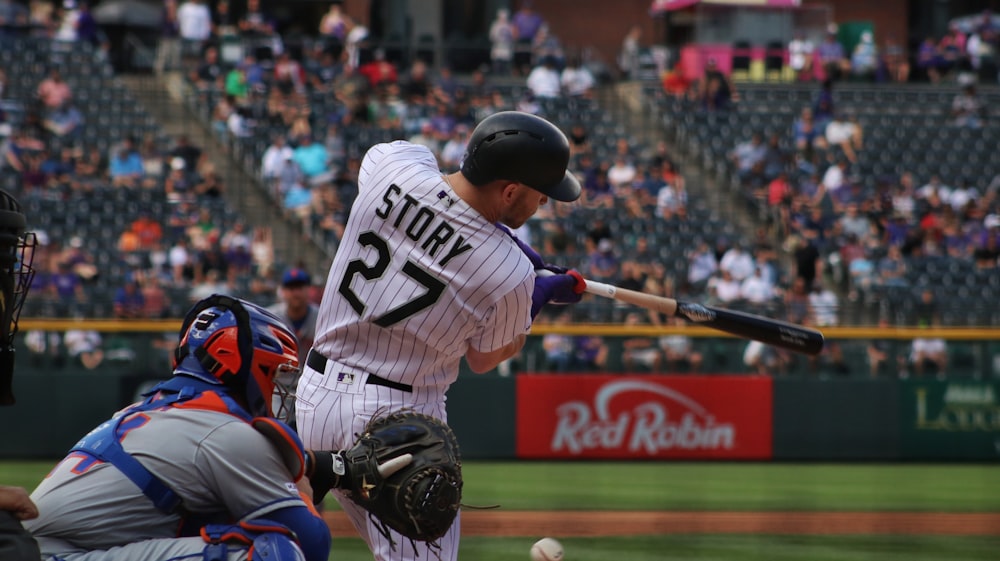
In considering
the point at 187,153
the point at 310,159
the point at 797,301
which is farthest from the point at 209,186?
the point at 797,301

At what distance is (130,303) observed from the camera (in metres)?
13.7

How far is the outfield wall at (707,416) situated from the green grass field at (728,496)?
290mm

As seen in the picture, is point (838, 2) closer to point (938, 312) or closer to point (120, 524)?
point (938, 312)

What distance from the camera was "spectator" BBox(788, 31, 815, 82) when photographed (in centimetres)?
2425

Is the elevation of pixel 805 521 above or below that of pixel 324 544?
below

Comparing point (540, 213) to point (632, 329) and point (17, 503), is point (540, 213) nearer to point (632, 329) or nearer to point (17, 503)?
point (632, 329)

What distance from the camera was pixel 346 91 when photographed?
65.4 ft

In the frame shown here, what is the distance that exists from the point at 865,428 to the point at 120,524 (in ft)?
40.8

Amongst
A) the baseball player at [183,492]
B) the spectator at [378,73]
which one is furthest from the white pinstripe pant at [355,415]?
the spectator at [378,73]

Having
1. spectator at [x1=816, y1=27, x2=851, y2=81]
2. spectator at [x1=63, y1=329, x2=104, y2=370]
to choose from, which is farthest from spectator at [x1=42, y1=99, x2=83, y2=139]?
spectator at [x1=816, y1=27, x2=851, y2=81]

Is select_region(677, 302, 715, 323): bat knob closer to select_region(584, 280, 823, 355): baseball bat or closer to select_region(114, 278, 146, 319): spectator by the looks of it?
select_region(584, 280, 823, 355): baseball bat

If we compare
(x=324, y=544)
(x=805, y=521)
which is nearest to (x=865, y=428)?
(x=805, y=521)

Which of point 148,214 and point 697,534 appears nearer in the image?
point 697,534

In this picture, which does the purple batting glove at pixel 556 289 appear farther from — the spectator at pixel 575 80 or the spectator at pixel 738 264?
the spectator at pixel 575 80
